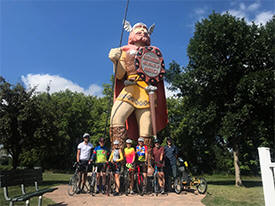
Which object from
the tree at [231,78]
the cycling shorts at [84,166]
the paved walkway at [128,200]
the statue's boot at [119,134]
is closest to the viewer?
the paved walkway at [128,200]

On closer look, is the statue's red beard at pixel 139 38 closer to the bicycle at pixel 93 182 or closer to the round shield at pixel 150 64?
the round shield at pixel 150 64

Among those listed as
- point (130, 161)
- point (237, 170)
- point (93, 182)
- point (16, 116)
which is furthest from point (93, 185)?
point (237, 170)

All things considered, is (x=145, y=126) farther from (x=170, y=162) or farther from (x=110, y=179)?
(x=110, y=179)

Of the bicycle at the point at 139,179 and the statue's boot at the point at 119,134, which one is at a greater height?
the statue's boot at the point at 119,134

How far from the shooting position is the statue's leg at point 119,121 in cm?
809

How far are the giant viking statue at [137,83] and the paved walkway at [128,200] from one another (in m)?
1.77

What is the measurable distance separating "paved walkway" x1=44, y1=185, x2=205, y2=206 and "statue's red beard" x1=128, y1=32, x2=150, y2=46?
5664 millimetres

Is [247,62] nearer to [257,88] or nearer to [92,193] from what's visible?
[257,88]

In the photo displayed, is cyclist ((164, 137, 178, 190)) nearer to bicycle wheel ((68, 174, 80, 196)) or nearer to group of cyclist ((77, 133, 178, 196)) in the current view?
group of cyclist ((77, 133, 178, 196))

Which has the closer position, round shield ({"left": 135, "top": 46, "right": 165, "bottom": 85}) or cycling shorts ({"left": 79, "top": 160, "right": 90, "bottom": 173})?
cycling shorts ({"left": 79, "top": 160, "right": 90, "bottom": 173})

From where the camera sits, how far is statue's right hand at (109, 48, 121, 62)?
8453 millimetres

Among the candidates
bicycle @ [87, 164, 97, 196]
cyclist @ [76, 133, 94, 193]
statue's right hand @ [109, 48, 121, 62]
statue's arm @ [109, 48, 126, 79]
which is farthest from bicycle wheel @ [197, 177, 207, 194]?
statue's right hand @ [109, 48, 121, 62]

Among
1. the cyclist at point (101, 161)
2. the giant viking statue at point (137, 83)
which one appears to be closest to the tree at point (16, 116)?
the giant viking statue at point (137, 83)

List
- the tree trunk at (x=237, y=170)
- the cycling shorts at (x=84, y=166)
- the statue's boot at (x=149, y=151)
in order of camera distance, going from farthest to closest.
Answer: the tree trunk at (x=237, y=170) < the statue's boot at (x=149, y=151) < the cycling shorts at (x=84, y=166)
